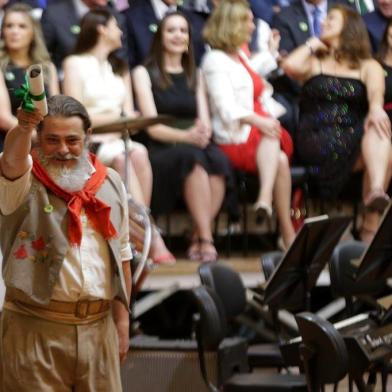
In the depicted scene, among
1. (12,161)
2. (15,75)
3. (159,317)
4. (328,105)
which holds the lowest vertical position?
(159,317)

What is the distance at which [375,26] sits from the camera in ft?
28.5

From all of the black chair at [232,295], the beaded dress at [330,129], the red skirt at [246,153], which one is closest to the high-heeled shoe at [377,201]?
the beaded dress at [330,129]

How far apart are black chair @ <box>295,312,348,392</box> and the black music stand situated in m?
1.09

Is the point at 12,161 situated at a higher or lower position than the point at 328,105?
higher

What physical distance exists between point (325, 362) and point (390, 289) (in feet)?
Result: 9.05

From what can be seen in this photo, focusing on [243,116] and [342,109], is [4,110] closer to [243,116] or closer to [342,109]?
[243,116]

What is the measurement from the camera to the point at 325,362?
4.90 meters

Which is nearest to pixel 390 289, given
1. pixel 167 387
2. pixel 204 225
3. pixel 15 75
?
pixel 204 225

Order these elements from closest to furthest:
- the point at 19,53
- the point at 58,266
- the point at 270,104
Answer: the point at 58,266, the point at 19,53, the point at 270,104

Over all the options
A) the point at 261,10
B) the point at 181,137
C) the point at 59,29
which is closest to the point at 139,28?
the point at 59,29

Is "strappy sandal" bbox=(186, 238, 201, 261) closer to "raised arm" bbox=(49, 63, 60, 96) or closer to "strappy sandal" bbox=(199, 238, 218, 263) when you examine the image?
"strappy sandal" bbox=(199, 238, 218, 263)

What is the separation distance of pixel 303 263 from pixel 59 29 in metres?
2.43

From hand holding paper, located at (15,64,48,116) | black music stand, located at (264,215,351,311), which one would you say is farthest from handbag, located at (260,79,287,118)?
hand holding paper, located at (15,64,48,116)

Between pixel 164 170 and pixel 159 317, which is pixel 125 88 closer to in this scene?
pixel 164 170
